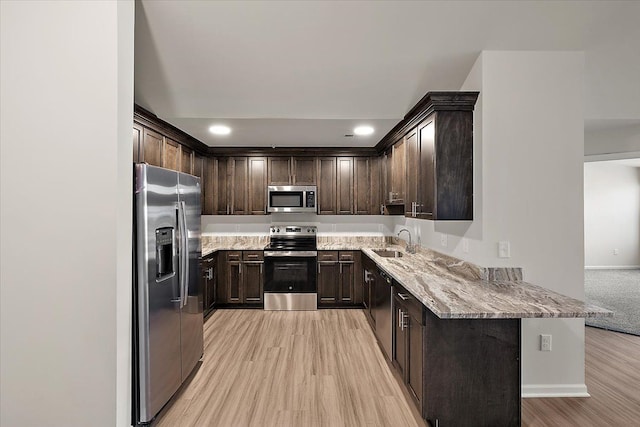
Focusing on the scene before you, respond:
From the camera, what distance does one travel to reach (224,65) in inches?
114

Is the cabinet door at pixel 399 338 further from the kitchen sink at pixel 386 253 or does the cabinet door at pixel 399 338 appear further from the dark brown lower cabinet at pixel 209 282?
the dark brown lower cabinet at pixel 209 282

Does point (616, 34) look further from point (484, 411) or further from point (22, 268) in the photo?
point (22, 268)

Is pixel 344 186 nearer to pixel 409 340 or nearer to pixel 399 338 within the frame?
pixel 399 338

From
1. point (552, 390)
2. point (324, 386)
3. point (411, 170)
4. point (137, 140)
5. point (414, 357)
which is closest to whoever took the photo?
point (414, 357)

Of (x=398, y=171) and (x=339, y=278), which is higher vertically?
(x=398, y=171)

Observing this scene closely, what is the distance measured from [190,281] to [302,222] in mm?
3067

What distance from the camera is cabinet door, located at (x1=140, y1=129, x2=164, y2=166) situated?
3.50m

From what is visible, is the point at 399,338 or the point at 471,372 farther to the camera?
the point at 399,338

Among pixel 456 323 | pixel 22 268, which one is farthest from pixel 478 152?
pixel 22 268

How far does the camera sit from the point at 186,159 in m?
4.69

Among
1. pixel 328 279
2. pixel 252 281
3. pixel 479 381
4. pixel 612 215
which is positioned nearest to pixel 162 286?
pixel 479 381

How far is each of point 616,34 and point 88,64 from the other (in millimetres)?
3534

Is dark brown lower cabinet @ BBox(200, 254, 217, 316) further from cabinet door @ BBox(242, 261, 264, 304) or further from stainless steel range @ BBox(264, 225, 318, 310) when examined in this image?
stainless steel range @ BBox(264, 225, 318, 310)

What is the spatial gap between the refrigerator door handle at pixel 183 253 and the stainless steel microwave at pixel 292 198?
8.81ft
